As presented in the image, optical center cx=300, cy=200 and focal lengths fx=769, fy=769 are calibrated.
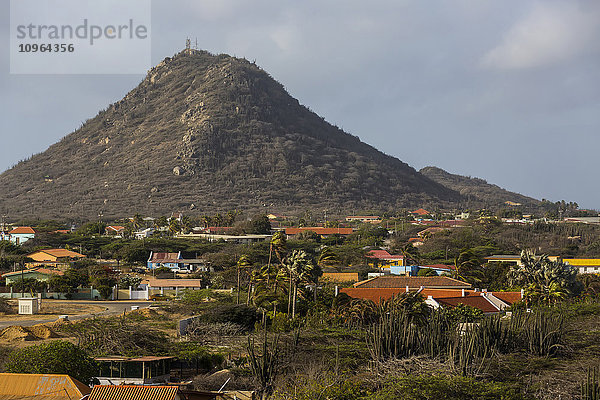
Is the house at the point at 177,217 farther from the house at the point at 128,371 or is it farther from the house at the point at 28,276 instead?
the house at the point at 128,371

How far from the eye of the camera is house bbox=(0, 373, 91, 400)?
26.0m

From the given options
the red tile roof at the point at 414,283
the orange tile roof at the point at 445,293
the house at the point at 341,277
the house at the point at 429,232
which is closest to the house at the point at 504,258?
the house at the point at 341,277

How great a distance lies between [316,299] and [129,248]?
150 feet

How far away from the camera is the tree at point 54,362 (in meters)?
28.8

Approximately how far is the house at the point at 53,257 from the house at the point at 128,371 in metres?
51.5

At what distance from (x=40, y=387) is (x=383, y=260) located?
2556 inches

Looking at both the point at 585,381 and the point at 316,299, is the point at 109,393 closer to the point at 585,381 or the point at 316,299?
the point at 585,381

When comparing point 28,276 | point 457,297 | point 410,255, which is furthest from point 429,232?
point 457,297

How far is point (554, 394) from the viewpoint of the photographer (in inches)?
1043

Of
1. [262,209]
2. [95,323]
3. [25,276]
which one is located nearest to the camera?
[95,323]

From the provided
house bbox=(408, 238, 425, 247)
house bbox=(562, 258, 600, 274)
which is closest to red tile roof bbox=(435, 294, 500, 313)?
house bbox=(562, 258, 600, 274)

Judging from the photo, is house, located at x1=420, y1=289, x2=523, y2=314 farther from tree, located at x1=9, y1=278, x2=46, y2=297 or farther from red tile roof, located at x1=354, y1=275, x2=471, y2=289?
tree, located at x1=9, y1=278, x2=46, y2=297

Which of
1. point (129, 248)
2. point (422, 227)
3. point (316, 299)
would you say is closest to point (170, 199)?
point (422, 227)

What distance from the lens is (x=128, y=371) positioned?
31188mm
